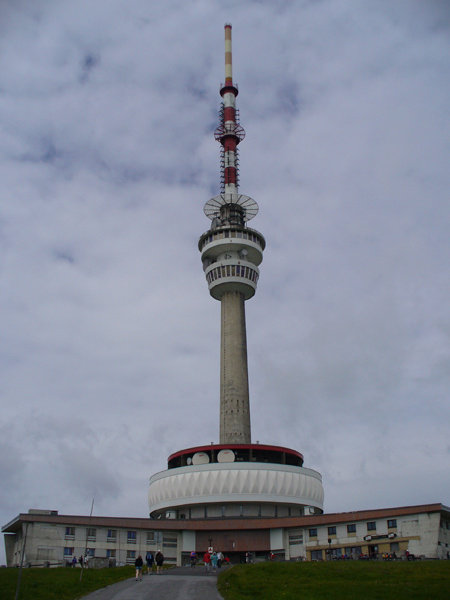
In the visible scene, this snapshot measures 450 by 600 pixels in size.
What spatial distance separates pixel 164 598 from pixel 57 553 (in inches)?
1546

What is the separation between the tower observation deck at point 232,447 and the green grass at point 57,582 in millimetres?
29626

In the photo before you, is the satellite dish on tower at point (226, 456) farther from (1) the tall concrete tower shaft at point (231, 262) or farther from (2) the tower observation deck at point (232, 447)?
Answer: (1) the tall concrete tower shaft at point (231, 262)

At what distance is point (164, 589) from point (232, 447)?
144ft

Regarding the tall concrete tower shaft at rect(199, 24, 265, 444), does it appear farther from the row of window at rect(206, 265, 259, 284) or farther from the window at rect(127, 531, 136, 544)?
the window at rect(127, 531, 136, 544)

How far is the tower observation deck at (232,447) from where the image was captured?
71750 millimetres

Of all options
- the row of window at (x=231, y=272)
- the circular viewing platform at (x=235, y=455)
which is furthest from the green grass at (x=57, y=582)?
the row of window at (x=231, y=272)

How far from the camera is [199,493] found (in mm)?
71875

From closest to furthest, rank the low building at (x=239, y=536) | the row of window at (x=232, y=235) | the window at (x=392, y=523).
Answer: the low building at (x=239, y=536) → the window at (x=392, y=523) → the row of window at (x=232, y=235)

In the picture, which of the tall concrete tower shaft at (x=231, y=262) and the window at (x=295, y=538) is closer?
the window at (x=295, y=538)

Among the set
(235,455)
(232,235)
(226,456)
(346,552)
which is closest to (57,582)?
(346,552)

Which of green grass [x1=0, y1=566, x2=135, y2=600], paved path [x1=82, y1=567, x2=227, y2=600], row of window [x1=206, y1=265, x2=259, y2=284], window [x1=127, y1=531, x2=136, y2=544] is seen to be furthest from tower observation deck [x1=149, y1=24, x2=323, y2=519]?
paved path [x1=82, y1=567, x2=227, y2=600]

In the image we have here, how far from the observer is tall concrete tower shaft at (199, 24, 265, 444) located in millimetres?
82312

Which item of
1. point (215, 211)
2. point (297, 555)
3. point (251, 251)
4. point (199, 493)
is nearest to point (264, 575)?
point (297, 555)

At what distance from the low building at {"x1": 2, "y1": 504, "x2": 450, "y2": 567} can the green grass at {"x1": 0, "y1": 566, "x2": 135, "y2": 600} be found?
18.0 m
